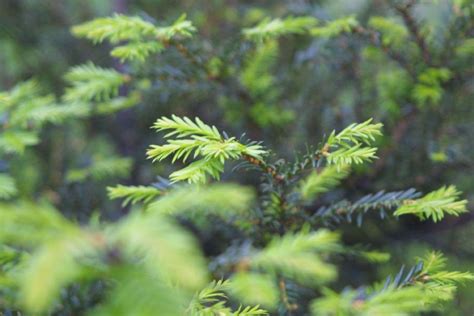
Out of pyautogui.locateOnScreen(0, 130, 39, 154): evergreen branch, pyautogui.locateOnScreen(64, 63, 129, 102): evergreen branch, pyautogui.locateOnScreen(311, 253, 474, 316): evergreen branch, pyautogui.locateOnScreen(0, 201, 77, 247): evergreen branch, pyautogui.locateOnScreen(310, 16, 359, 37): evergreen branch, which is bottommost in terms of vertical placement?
pyautogui.locateOnScreen(311, 253, 474, 316): evergreen branch

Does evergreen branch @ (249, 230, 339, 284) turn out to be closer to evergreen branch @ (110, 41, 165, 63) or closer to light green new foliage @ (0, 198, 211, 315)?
light green new foliage @ (0, 198, 211, 315)

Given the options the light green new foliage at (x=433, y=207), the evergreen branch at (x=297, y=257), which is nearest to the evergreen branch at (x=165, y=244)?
the evergreen branch at (x=297, y=257)

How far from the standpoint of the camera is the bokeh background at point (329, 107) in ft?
3.26

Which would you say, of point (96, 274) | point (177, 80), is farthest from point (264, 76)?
point (96, 274)

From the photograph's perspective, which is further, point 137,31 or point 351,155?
point 137,31

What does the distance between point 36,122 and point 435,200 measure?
0.85 m

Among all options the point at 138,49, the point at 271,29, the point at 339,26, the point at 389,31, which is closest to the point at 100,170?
the point at 138,49

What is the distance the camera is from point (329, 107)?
116cm

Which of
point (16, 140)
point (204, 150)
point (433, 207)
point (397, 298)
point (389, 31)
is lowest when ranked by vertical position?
point (397, 298)

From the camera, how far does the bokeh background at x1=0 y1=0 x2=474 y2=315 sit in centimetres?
99

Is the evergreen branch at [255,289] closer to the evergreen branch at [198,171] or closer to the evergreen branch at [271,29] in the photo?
the evergreen branch at [198,171]

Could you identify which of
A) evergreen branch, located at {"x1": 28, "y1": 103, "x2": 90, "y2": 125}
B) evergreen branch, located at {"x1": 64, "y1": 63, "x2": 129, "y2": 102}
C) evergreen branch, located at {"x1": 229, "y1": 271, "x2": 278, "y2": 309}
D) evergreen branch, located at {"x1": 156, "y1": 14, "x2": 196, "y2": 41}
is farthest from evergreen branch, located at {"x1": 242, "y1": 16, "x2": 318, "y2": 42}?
evergreen branch, located at {"x1": 229, "y1": 271, "x2": 278, "y2": 309}

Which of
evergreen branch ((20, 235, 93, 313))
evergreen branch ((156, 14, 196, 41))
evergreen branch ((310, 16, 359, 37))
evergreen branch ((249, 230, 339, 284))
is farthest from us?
evergreen branch ((310, 16, 359, 37))

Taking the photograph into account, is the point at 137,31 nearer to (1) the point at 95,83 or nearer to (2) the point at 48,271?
(1) the point at 95,83
